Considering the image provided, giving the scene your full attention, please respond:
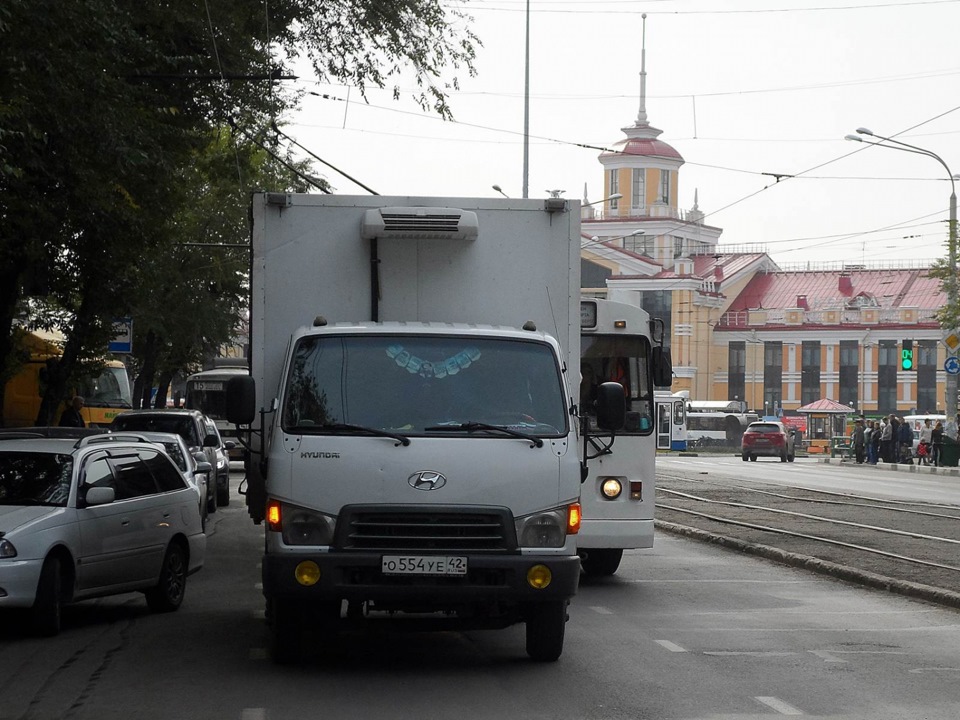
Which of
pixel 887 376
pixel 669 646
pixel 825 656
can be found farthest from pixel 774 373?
pixel 825 656

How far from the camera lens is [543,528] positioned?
9.12 metres

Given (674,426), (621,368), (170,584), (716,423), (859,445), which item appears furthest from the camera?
(716,423)

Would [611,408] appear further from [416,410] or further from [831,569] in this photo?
[831,569]

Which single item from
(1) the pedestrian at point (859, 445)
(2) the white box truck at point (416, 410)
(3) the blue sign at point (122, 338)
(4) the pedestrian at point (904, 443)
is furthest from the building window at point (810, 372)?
(2) the white box truck at point (416, 410)

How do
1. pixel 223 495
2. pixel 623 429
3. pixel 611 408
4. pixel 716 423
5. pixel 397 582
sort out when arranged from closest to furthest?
1. pixel 397 582
2. pixel 611 408
3. pixel 623 429
4. pixel 223 495
5. pixel 716 423

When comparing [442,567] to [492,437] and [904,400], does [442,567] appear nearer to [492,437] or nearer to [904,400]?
[492,437]

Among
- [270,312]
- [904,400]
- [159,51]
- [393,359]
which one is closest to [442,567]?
[393,359]

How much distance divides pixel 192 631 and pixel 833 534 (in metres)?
10.9

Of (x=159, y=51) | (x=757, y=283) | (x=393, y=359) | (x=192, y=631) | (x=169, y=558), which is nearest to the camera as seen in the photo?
(x=393, y=359)

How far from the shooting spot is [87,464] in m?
11.8

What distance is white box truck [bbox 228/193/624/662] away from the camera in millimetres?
8922

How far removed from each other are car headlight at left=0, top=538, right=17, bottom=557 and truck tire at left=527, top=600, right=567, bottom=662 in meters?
3.62

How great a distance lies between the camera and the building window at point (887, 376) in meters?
93.9

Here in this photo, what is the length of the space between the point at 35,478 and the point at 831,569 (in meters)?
8.08
